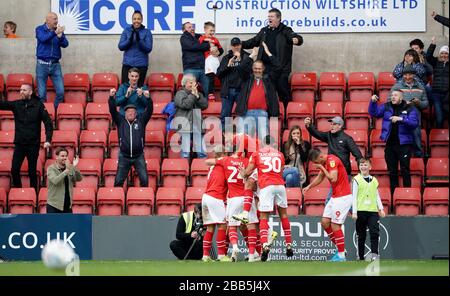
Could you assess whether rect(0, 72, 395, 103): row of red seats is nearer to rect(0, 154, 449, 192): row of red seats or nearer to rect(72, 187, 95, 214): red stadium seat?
rect(0, 154, 449, 192): row of red seats

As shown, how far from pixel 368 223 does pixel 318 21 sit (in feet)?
23.7

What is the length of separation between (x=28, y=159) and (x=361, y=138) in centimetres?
651

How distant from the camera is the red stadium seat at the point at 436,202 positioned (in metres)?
23.3

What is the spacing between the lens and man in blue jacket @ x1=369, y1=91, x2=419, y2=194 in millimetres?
23516

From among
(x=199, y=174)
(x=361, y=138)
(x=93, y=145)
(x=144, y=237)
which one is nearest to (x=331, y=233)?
(x=144, y=237)

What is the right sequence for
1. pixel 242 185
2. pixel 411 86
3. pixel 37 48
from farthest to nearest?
pixel 37 48
pixel 411 86
pixel 242 185

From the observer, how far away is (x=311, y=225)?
22.6 metres

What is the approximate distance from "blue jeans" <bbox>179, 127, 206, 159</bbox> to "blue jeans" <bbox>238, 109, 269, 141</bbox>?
0.97 metres

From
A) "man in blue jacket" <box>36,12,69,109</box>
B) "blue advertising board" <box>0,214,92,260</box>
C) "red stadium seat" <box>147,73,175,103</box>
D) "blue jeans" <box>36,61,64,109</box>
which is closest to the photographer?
"blue advertising board" <box>0,214,92,260</box>

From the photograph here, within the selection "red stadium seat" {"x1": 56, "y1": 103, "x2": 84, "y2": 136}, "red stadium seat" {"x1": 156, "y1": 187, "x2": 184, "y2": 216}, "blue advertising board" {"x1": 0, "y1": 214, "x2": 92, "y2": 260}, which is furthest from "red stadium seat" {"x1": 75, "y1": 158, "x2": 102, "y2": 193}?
"blue advertising board" {"x1": 0, "y1": 214, "x2": 92, "y2": 260}

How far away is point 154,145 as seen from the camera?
2530cm

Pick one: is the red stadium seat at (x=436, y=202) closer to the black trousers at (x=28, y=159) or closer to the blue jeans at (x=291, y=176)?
the blue jeans at (x=291, y=176)
